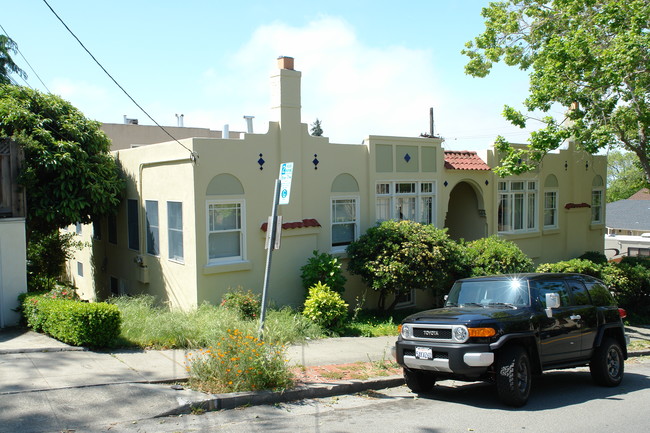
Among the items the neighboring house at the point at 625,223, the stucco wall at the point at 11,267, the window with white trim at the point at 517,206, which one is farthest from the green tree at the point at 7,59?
the neighboring house at the point at 625,223

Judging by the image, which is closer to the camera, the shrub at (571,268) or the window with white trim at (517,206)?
the shrub at (571,268)

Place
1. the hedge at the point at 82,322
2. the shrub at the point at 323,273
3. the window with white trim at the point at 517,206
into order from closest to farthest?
the hedge at the point at 82,322, the shrub at the point at 323,273, the window with white trim at the point at 517,206

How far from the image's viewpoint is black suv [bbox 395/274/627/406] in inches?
297

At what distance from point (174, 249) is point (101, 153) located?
3346 millimetres

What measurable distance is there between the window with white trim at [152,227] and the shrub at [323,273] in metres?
3.67

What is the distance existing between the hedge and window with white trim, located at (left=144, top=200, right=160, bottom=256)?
4410 mm

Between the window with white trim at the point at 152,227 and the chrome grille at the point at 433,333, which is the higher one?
the window with white trim at the point at 152,227

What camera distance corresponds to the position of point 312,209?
14.4 m

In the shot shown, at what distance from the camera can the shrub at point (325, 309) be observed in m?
12.5

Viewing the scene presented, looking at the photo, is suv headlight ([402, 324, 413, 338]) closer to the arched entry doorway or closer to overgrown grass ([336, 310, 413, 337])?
overgrown grass ([336, 310, 413, 337])

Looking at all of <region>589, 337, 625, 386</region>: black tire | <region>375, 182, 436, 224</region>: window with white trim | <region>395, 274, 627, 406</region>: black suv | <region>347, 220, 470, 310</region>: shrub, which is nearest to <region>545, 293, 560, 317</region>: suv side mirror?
<region>395, 274, 627, 406</region>: black suv

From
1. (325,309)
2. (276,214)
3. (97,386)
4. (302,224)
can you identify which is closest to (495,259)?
(302,224)

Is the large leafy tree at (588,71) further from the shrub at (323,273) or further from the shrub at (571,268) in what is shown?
the shrub at (323,273)

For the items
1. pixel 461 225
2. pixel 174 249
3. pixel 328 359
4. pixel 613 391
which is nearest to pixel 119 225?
pixel 174 249
